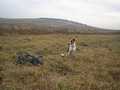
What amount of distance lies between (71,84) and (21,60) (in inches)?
149

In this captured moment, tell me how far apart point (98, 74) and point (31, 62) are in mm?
3475

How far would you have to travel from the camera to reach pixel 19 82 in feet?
24.8

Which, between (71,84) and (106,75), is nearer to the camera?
(71,84)

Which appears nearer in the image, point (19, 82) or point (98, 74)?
point (19, 82)

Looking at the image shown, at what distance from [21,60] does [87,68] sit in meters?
3.44

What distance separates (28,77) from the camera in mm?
8047

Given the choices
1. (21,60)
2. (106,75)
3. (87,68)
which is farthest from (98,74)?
(21,60)

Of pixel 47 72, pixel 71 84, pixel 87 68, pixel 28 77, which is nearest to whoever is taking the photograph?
pixel 71 84

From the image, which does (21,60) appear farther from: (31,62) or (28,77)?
(28,77)

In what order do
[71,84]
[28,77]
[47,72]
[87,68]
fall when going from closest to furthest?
[71,84], [28,77], [47,72], [87,68]

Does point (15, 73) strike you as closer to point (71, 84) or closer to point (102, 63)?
point (71, 84)

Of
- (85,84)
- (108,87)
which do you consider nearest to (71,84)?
(85,84)

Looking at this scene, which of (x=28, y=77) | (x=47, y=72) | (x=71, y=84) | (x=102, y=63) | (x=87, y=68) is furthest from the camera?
(x=102, y=63)

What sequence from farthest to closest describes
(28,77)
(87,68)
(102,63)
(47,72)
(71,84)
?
(102,63)
(87,68)
(47,72)
(28,77)
(71,84)
